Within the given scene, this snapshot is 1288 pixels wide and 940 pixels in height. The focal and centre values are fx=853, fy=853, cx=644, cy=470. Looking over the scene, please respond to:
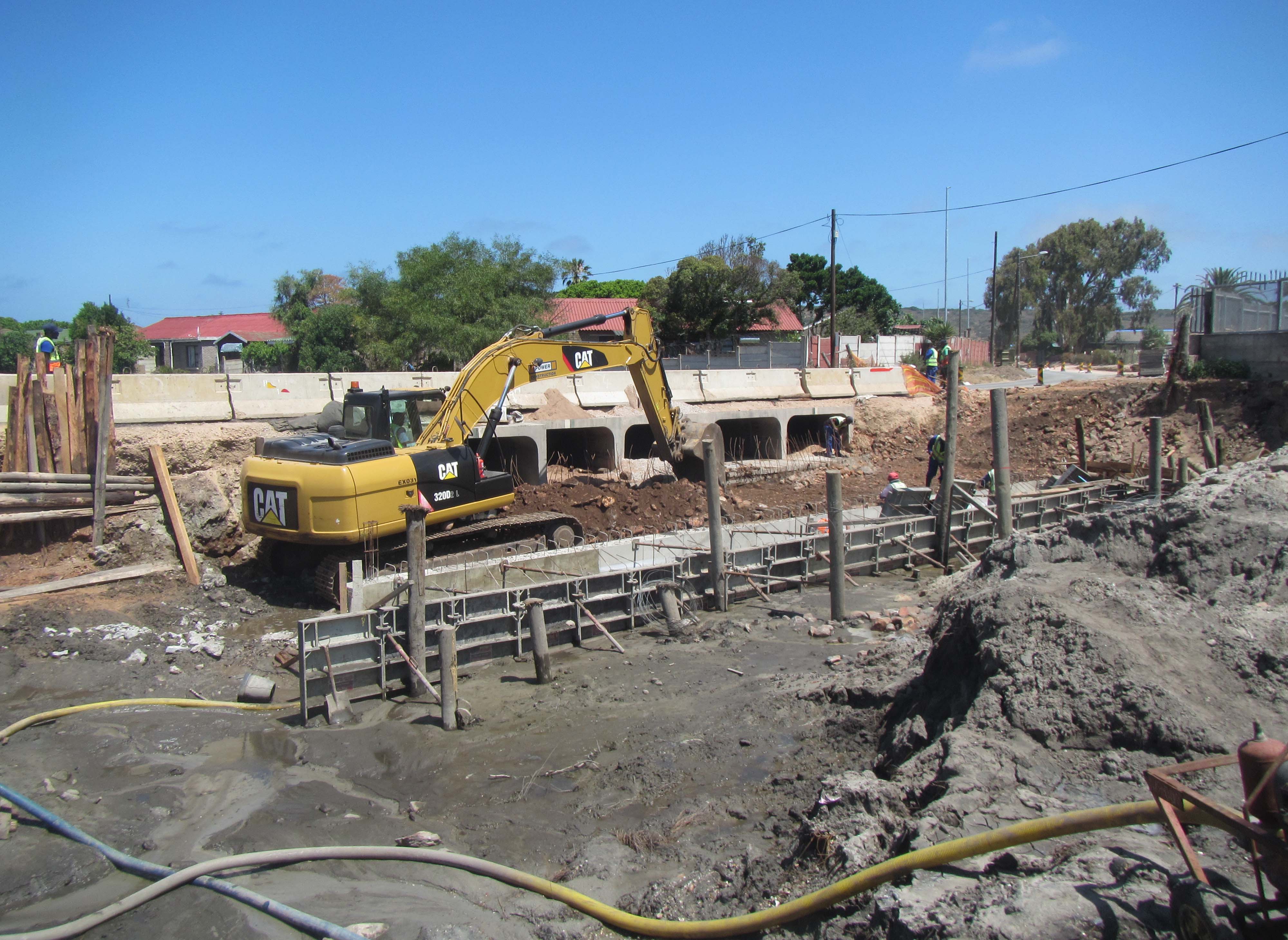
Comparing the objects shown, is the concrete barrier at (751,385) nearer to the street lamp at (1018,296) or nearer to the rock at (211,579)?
the rock at (211,579)

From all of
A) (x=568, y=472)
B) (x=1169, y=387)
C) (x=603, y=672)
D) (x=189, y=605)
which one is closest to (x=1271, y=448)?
(x=1169, y=387)

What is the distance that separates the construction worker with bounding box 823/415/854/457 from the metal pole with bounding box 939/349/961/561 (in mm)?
7642

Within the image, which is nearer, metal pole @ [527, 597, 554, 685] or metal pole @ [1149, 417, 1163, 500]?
metal pole @ [527, 597, 554, 685]

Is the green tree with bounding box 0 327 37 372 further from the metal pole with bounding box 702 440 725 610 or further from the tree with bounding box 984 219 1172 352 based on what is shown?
the tree with bounding box 984 219 1172 352

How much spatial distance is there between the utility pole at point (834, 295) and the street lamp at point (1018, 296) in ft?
53.2

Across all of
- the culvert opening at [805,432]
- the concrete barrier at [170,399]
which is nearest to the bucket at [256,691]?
the concrete barrier at [170,399]

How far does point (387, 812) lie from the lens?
6.35m

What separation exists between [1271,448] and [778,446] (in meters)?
10.5

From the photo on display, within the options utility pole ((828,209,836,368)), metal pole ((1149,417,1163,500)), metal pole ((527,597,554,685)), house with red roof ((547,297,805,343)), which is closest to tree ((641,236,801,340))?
house with red roof ((547,297,805,343))

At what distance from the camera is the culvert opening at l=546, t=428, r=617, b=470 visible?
1823 cm

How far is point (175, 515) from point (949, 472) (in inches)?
435

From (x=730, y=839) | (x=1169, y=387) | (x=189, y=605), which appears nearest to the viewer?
(x=730, y=839)

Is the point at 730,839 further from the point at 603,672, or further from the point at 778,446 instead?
the point at 778,446

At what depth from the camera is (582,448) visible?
1917 cm
